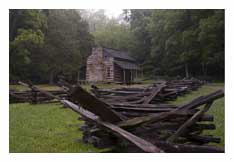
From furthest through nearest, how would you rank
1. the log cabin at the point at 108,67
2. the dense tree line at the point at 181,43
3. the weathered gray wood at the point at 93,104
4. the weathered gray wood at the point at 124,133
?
the log cabin at the point at 108,67 < the dense tree line at the point at 181,43 < the weathered gray wood at the point at 93,104 < the weathered gray wood at the point at 124,133

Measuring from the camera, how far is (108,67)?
22.0 meters

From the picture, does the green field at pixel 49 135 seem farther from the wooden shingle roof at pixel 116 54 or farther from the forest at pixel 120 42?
the wooden shingle roof at pixel 116 54

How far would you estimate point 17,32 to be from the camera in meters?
15.5

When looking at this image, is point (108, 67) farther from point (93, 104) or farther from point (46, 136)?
point (93, 104)

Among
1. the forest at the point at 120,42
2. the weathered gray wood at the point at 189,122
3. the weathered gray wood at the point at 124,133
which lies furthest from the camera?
the forest at the point at 120,42

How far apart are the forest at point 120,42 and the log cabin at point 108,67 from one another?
44.7 inches

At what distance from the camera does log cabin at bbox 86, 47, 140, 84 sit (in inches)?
854

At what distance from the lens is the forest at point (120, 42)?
13672mm

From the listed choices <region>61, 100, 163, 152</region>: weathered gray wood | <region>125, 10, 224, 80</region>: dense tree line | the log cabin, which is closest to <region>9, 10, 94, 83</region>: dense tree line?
the log cabin

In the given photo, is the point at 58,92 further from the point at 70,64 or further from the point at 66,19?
the point at 66,19

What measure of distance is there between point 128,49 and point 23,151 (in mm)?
22412

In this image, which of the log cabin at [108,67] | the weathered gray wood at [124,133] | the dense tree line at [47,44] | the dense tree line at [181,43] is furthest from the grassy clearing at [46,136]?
the log cabin at [108,67]
